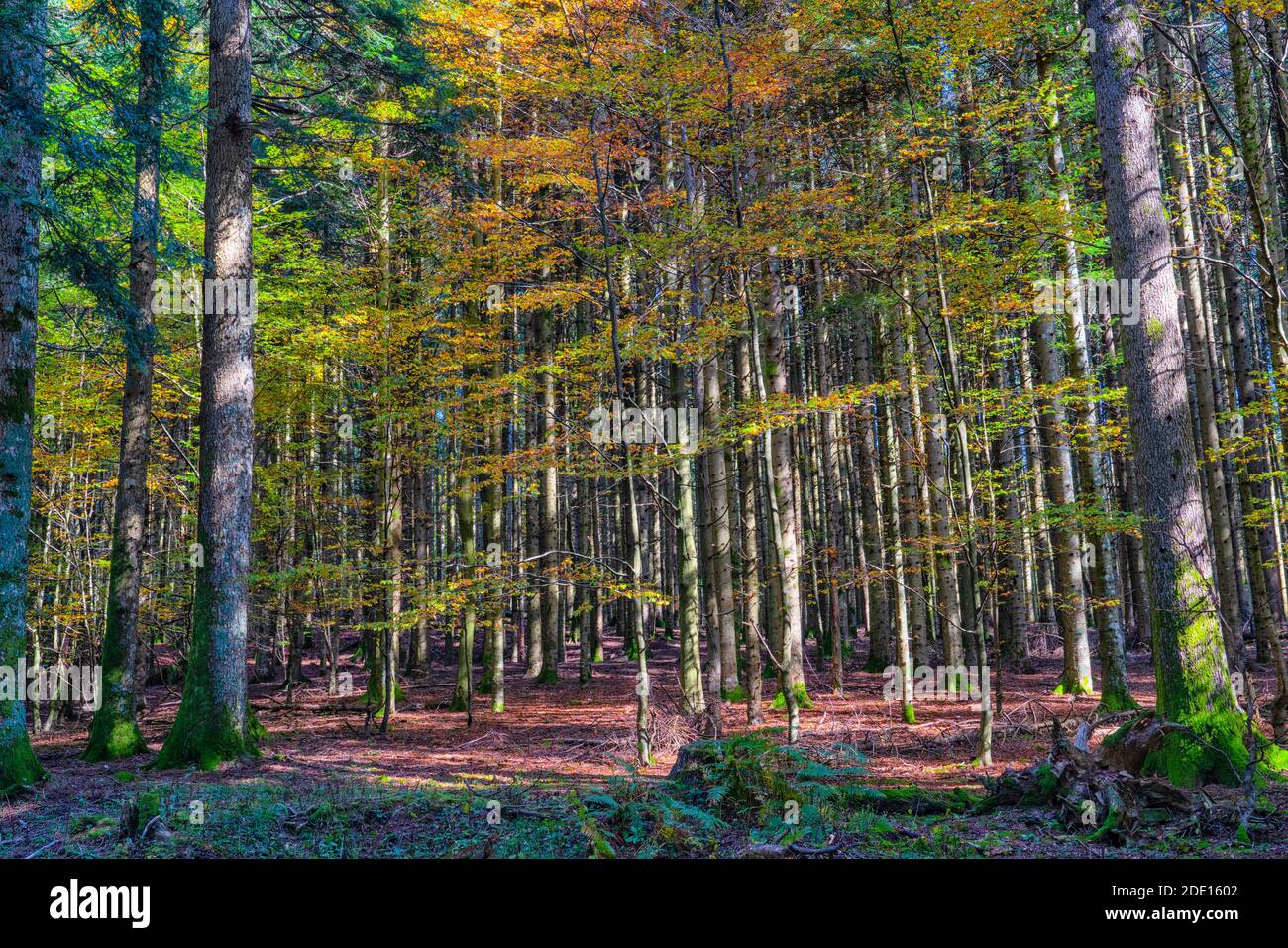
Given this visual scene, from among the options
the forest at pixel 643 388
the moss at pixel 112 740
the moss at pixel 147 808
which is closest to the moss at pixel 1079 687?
the forest at pixel 643 388

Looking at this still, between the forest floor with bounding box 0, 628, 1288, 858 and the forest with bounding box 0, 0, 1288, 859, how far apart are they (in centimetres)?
6

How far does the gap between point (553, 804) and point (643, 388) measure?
14.1 m

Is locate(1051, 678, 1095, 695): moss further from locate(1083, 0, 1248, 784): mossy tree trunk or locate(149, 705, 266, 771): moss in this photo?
locate(149, 705, 266, 771): moss

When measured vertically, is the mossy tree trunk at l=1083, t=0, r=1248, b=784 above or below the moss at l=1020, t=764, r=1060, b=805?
above

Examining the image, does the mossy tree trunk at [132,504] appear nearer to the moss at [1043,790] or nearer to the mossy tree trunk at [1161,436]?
the moss at [1043,790]

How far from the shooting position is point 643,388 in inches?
757

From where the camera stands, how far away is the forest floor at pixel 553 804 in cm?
495

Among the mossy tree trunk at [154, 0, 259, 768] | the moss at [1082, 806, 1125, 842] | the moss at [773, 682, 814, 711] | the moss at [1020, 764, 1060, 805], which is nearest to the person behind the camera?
the moss at [1082, 806, 1125, 842]

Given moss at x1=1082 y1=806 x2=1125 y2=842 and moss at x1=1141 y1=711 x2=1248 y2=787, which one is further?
moss at x1=1141 y1=711 x2=1248 y2=787

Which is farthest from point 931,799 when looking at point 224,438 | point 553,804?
point 224,438

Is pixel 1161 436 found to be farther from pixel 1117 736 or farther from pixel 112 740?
pixel 112 740

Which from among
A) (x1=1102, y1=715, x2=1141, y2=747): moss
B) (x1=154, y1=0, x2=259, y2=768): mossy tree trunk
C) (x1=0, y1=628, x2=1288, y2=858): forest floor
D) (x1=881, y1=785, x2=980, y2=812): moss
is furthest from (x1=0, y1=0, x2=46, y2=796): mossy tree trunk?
(x1=1102, y1=715, x2=1141, y2=747): moss

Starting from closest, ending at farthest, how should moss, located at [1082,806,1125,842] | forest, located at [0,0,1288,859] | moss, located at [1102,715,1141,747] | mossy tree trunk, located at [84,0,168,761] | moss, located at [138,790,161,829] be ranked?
moss, located at [1082,806,1125,842] < moss, located at [138,790,161,829] < forest, located at [0,0,1288,859] < moss, located at [1102,715,1141,747] < mossy tree trunk, located at [84,0,168,761]

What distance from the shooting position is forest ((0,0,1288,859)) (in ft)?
21.0
